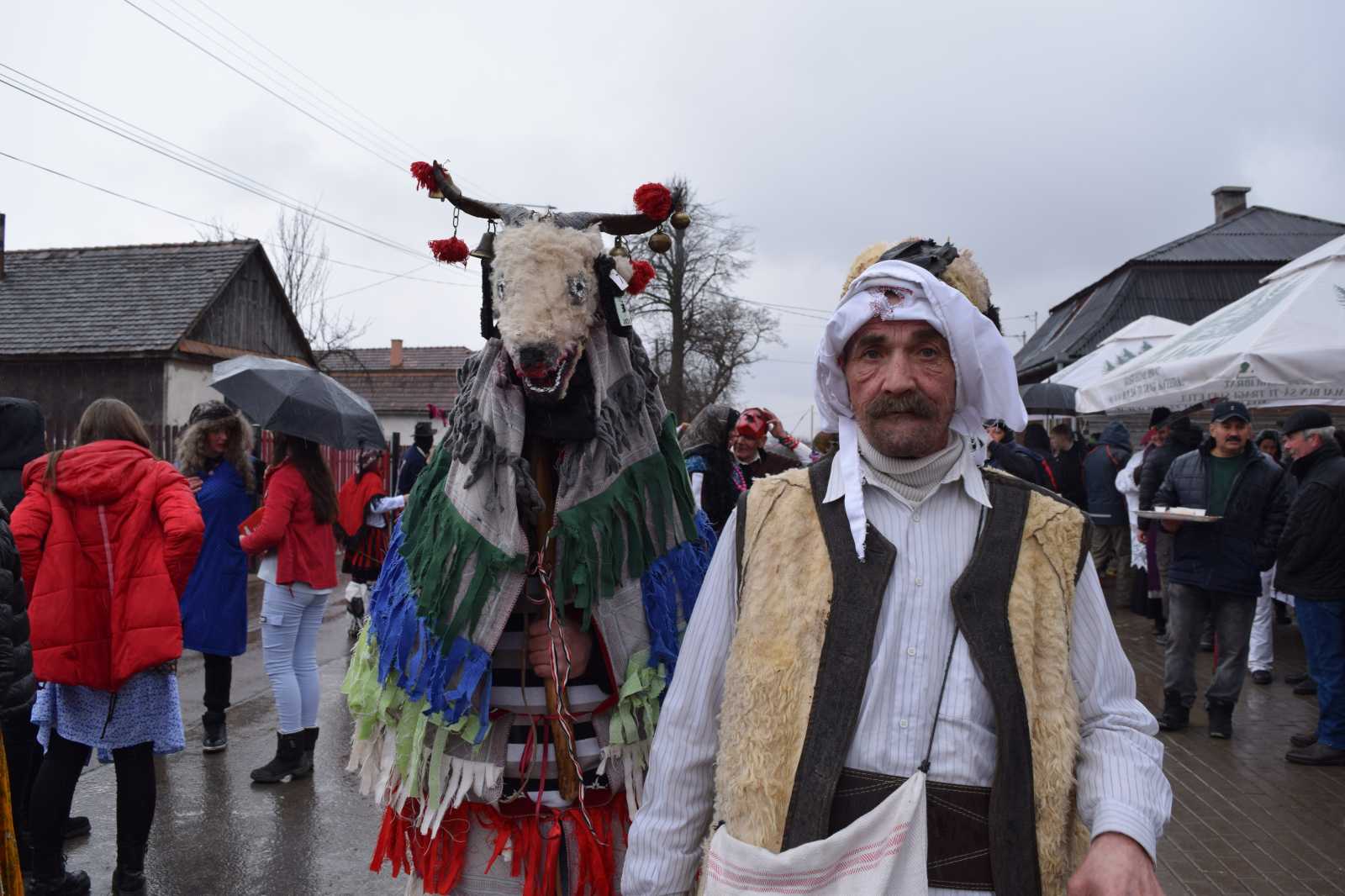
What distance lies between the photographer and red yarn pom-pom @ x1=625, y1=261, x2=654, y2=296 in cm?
276

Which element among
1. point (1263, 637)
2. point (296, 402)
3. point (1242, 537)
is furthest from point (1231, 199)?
point (296, 402)

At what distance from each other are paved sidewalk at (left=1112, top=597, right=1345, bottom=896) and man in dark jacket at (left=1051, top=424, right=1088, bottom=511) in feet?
14.2

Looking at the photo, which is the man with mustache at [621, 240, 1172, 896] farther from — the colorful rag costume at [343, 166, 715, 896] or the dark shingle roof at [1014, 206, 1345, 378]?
the dark shingle roof at [1014, 206, 1345, 378]

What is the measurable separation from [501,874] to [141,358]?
720 inches

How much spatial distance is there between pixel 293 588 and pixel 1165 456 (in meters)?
6.28

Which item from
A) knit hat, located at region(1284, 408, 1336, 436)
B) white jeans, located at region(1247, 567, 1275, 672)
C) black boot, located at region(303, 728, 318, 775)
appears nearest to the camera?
black boot, located at region(303, 728, 318, 775)

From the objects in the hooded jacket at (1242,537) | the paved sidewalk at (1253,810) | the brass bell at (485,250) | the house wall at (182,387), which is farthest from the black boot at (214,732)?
the house wall at (182,387)

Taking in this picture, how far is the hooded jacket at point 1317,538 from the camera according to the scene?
5.57 meters

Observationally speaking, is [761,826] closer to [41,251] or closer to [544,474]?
[544,474]

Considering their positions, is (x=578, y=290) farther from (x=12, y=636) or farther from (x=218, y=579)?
(x=218, y=579)

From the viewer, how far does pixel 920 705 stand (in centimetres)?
167

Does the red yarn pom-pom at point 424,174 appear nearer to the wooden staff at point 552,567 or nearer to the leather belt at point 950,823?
the wooden staff at point 552,567

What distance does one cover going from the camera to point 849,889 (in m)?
1.58

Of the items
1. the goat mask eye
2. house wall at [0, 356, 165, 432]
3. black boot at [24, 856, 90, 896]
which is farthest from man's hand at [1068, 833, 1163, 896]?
house wall at [0, 356, 165, 432]
